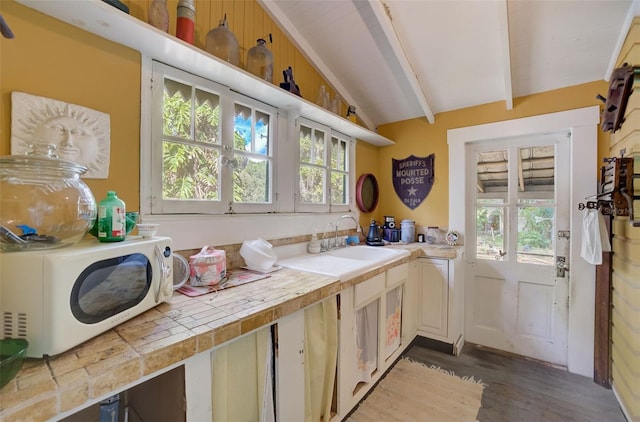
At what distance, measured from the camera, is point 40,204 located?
2.58ft

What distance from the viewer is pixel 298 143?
2035mm

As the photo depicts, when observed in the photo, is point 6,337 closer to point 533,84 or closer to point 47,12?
point 47,12

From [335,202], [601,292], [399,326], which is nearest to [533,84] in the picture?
[601,292]

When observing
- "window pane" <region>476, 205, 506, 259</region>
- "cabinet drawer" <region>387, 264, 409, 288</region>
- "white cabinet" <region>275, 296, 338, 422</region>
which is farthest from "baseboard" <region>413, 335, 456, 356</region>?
"white cabinet" <region>275, 296, 338, 422</region>

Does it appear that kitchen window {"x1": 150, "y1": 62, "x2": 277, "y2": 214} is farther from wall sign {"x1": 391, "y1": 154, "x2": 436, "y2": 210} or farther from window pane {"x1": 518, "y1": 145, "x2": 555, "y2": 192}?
window pane {"x1": 518, "y1": 145, "x2": 555, "y2": 192}

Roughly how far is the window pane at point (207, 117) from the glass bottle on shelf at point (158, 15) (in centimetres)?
34

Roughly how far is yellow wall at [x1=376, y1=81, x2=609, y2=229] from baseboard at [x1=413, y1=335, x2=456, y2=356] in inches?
42.5

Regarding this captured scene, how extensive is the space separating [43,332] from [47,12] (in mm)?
1152

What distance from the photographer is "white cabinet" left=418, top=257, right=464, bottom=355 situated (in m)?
2.26

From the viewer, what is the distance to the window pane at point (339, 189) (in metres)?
2.51

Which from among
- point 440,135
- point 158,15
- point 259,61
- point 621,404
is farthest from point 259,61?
point 621,404

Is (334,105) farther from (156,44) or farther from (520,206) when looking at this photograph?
(520,206)

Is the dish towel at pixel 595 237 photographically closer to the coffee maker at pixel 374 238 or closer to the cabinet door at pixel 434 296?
the cabinet door at pixel 434 296

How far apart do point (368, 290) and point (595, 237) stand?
160 centimetres
